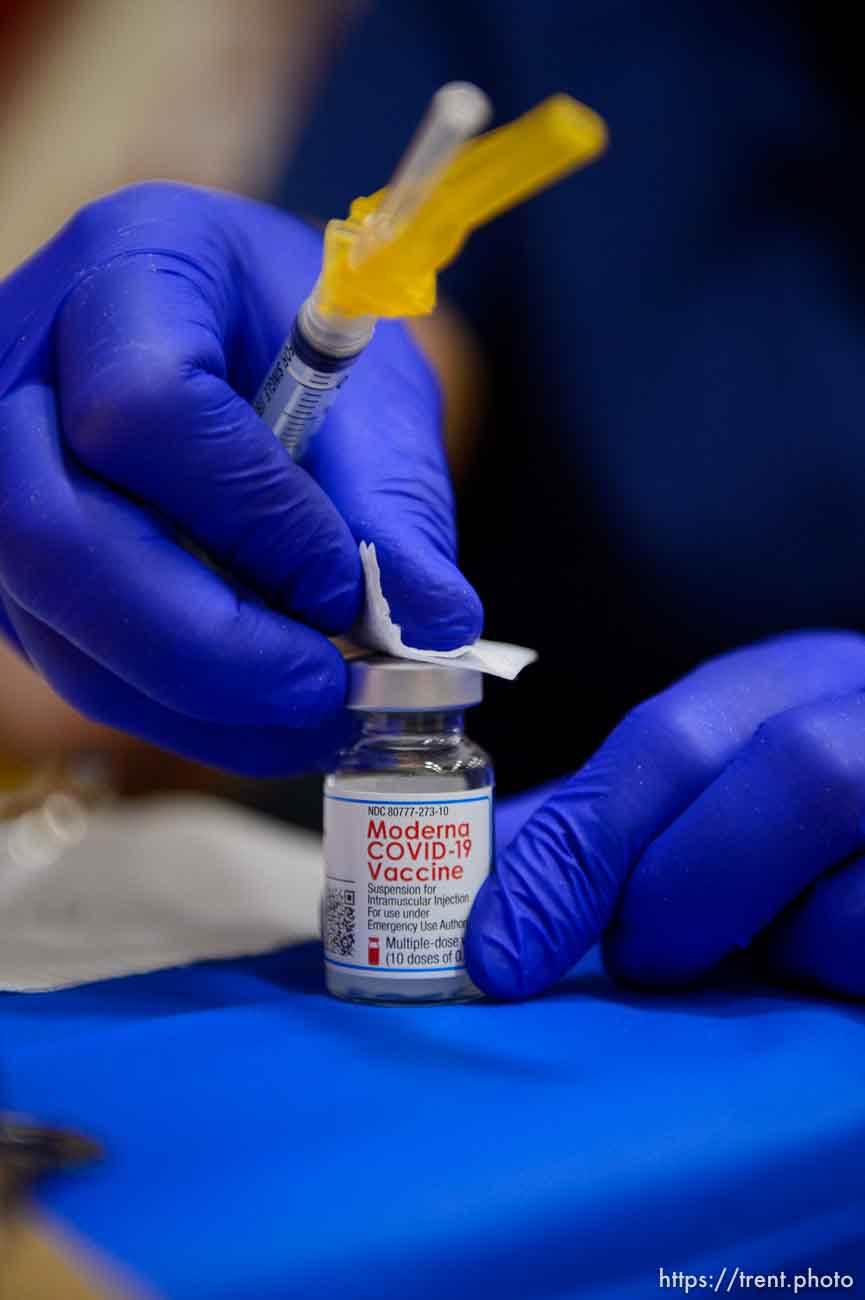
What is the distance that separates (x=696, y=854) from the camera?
0.75 meters

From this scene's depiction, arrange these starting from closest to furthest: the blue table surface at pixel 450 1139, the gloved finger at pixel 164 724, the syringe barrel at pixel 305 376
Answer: the blue table surface at pixel 450 1139 < the syringe barrel at pixel 305 376 < the gloved finger at pixel 164 724

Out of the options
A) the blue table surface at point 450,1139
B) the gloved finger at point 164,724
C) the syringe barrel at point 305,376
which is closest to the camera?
the blue table surface at point 450,1139

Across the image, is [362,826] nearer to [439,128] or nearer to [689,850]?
[689,850]

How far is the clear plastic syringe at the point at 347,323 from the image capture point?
1.82ft

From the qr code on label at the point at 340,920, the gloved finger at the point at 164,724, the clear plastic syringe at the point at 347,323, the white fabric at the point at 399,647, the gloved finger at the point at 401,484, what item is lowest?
the qr code on label at the point at 340,920

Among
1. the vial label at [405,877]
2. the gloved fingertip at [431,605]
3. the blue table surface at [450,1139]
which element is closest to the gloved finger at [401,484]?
the gloved fingertip at [431,605]

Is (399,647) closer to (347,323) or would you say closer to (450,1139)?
(347,323)

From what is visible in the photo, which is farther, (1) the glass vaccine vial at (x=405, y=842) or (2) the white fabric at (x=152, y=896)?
(2) the white fabric at (x=152, y=896)

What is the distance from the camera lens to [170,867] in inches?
43.9

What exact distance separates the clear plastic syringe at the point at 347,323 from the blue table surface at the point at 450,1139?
0.35m

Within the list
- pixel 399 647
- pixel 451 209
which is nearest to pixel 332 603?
pixel 399 647

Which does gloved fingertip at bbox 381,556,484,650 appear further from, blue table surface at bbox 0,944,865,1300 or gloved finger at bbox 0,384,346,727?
blue table surface at bbox 0,944,865,1300

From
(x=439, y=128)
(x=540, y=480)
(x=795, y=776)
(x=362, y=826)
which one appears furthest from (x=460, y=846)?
(x=540, y=480)

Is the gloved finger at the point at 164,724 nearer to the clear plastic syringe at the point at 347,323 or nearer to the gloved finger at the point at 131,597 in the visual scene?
the gloved finger at the point at 131,597
